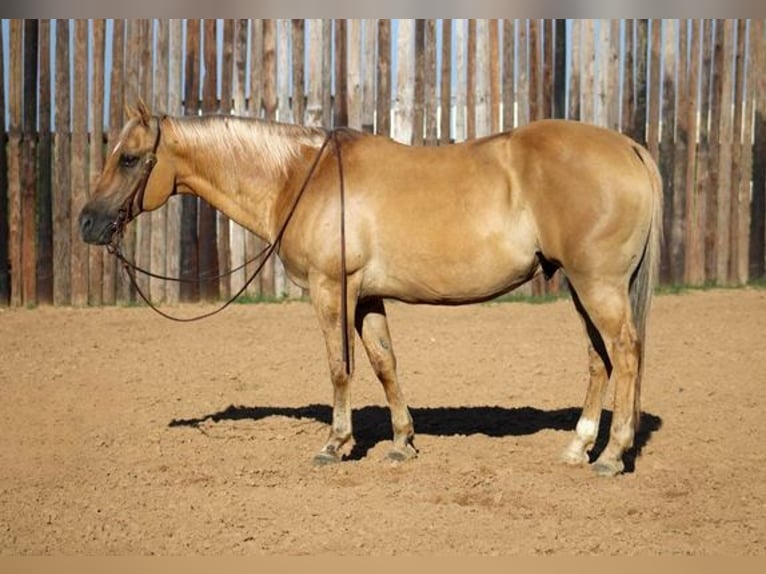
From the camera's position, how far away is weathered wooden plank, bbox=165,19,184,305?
1209 centimetres

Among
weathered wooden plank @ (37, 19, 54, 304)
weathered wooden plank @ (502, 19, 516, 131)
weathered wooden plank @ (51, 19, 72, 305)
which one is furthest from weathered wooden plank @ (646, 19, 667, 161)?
weathered wooden plank @ (37, 19, 54, 304)

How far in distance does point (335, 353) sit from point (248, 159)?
1.30 metres

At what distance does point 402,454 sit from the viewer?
6797mm

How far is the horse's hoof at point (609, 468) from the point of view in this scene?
6.32 meters

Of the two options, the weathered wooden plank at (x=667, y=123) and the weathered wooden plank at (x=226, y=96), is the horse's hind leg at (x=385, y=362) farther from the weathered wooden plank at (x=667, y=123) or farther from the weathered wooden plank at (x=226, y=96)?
the weathered wooden plank at (x=667, y=123)

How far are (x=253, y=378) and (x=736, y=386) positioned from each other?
3.73 meters

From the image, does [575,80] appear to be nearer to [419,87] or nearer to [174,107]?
[419,87]

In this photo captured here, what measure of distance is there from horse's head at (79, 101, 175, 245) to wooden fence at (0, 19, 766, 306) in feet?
17.1

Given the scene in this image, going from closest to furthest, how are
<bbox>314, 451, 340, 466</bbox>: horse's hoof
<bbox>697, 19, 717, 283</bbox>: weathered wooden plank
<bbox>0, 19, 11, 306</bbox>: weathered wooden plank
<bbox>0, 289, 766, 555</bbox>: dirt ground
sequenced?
<bbox>0, 289, 766, 555</bbox>: dirt ground
<bbox>314, 451, 340, 466</bbox>: horse's hoof
<bbox>0, 19, 11, 306</bbox>: weathered wooden plank
<bbox>697, 19, 717, 283</bbox>: weathered wooden plank

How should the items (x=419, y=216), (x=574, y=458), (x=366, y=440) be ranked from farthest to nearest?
(x=366, y=440) → (x=574, y=458) → (x=419, y=216)

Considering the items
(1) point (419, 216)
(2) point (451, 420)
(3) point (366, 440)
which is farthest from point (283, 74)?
(1) point (419, 216)

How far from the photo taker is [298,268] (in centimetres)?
674

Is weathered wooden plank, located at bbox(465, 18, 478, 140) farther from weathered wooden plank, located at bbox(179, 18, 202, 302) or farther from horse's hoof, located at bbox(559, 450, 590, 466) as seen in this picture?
horse's hoof, located at bbox(559, 450, 590, 466)

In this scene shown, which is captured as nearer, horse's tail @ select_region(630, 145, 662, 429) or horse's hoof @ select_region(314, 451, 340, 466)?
horse's tail @ select_region(630, 145, 662, 429)
